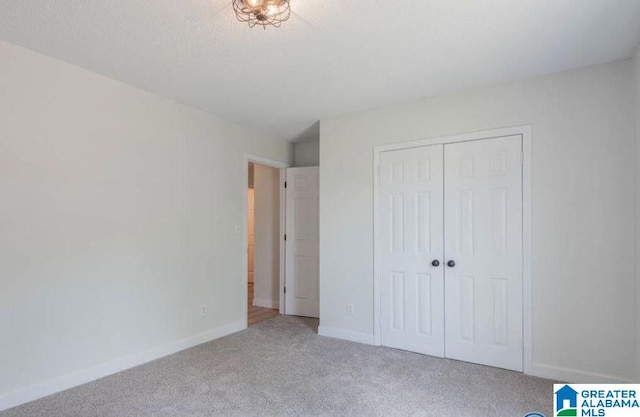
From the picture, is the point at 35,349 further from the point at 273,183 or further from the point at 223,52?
the point at 273,183

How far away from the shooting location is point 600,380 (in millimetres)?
2734

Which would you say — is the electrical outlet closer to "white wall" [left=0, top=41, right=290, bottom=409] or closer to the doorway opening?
"white wall" [left=0, top=41, right=290, bottom=409]

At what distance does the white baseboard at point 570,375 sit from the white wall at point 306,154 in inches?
133

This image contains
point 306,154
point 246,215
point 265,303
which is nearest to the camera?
point 246,215

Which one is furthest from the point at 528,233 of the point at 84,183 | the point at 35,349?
the point at 35,349

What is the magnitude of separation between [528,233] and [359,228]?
5.15 ft

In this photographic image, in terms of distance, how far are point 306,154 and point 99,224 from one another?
2.88 meters

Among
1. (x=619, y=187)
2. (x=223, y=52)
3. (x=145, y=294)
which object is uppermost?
(x=223, y=52)

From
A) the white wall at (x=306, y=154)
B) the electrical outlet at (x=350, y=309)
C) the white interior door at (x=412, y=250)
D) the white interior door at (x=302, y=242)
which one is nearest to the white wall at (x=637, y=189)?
the white interior door at (x=412, y=250)

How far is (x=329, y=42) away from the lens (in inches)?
97.3

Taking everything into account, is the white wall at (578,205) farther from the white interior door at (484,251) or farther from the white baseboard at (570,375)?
the white interior door at (484,251)

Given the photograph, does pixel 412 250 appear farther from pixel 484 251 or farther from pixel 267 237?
pixel 267 237

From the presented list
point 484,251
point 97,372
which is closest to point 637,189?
point 484,251

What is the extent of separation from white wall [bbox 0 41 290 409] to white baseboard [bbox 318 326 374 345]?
109 cm
